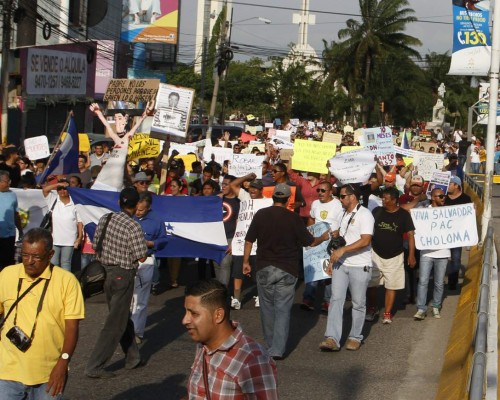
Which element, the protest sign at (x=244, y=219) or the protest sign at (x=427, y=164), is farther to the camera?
the protest sign at (x=427, y=164)

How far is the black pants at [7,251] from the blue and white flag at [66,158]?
2.91m

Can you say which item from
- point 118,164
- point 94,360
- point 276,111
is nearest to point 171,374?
point 94,360

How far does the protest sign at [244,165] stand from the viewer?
17.1 meters

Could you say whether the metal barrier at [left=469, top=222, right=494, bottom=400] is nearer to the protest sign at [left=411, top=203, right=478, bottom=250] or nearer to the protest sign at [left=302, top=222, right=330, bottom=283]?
the protest sign at [left=302, top=222, right=330, bottom=283]

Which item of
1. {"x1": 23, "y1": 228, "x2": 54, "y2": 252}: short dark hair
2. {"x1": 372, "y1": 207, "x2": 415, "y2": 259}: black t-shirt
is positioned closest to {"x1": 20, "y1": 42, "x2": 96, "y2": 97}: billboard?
{"x1": 372, "y1": 207, "x2": 415, "y2": 259}: black t-shirt

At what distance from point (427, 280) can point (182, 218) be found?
10.3 ft

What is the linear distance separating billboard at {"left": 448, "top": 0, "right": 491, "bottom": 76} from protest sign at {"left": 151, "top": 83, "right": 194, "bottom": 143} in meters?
6.04

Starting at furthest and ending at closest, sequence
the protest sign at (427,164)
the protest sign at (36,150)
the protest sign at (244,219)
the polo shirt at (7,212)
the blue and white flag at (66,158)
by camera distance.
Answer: the protest sign at (427,164)
the protest sign at (36,150)
the blue and white flag at (66,158)
the protest sign at (244,219)
the polo shirt at (7,212)

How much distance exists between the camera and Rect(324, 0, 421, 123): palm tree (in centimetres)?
6175

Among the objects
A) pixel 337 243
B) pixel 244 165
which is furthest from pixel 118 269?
pixel 244 165

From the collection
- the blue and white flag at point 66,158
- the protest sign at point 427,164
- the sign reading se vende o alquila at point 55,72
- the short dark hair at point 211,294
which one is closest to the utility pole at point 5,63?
the sign reading se vende o alquila at point 55,72

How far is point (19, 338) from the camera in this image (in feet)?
18.6

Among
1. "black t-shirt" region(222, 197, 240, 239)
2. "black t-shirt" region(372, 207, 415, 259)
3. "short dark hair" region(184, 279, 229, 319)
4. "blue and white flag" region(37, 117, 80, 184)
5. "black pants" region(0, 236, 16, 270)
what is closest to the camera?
"short dark hair" region(184, 279, 229, 319)

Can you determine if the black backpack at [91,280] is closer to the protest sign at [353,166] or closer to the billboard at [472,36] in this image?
the protest sign at [353,166]
